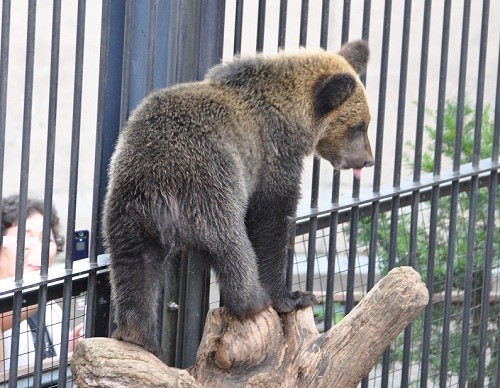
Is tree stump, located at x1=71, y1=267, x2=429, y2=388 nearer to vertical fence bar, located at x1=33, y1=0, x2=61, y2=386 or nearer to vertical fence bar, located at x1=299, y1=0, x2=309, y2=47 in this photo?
vertical fence bar, located at x1=33, y1=0, x2=61, y2=386

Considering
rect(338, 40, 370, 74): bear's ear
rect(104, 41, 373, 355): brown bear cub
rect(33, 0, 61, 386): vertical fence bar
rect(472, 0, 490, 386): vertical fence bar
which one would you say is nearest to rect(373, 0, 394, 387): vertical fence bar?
rect(338, 40, 370, 74): bear's ear

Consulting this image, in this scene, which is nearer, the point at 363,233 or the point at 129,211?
the point at 129,211

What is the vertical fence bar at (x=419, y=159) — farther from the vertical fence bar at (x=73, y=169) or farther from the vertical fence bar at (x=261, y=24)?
the vertical fence bar at (x=73, y=169)

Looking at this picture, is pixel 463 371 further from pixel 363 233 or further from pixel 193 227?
pixel 193 227

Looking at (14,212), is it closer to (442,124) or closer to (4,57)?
(4,57)

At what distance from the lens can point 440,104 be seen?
5.14 meters

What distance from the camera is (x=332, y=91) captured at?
4402 mm

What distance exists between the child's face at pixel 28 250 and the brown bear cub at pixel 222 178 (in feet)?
5.16

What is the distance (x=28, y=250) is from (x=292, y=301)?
234cm

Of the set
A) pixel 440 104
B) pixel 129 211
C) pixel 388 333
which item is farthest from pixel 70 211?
pixel 440 104

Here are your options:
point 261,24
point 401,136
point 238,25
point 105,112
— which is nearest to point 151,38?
point 105,112

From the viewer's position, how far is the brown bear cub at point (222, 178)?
396 cm

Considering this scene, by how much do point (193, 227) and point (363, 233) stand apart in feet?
8.05

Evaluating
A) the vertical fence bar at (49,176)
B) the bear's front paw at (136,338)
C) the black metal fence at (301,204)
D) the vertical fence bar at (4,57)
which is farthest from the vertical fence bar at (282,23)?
the bear's front paw at (136,338)
